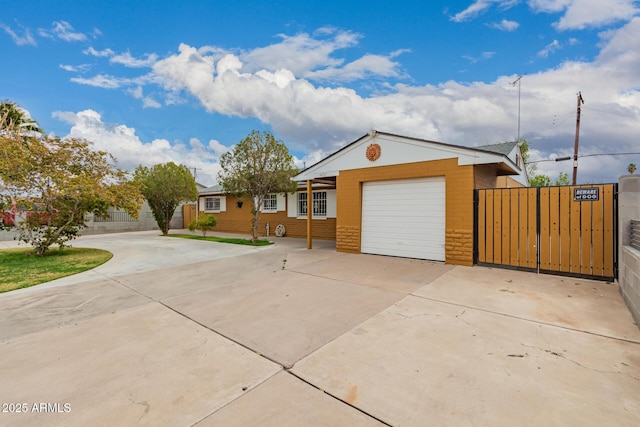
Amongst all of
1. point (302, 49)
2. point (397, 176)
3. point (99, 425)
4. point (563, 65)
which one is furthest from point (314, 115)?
point (99, 425)

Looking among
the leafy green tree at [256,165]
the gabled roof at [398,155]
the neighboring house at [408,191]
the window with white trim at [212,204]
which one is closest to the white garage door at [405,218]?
the neighboring house at [408,191]

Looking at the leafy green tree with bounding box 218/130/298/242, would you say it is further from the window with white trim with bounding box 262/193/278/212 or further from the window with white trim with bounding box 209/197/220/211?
the window with white trim with bounding box 209/197/220/211

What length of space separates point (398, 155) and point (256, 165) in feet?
19.1

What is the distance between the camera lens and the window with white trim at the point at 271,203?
52.8 ft

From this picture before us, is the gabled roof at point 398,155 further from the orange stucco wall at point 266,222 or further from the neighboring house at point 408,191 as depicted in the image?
the orange stucco wall at point 266,222

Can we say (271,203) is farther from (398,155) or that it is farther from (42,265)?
(42,265)

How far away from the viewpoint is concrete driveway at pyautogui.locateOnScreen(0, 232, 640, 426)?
6.67 feet

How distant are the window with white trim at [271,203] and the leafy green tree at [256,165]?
4.00m

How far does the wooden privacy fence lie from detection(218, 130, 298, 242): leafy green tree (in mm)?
7379

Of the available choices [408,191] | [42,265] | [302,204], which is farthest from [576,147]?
[42,265]

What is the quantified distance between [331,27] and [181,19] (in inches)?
217

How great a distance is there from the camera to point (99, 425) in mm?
1912

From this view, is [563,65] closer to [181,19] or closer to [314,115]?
[314,115]

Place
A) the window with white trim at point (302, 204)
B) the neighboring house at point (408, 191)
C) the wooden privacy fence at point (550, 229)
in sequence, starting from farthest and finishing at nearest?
the window with white trim at point (302, 204), the neighboring house at point (408, 191), the wooden privacy fence at point (550, 229)
